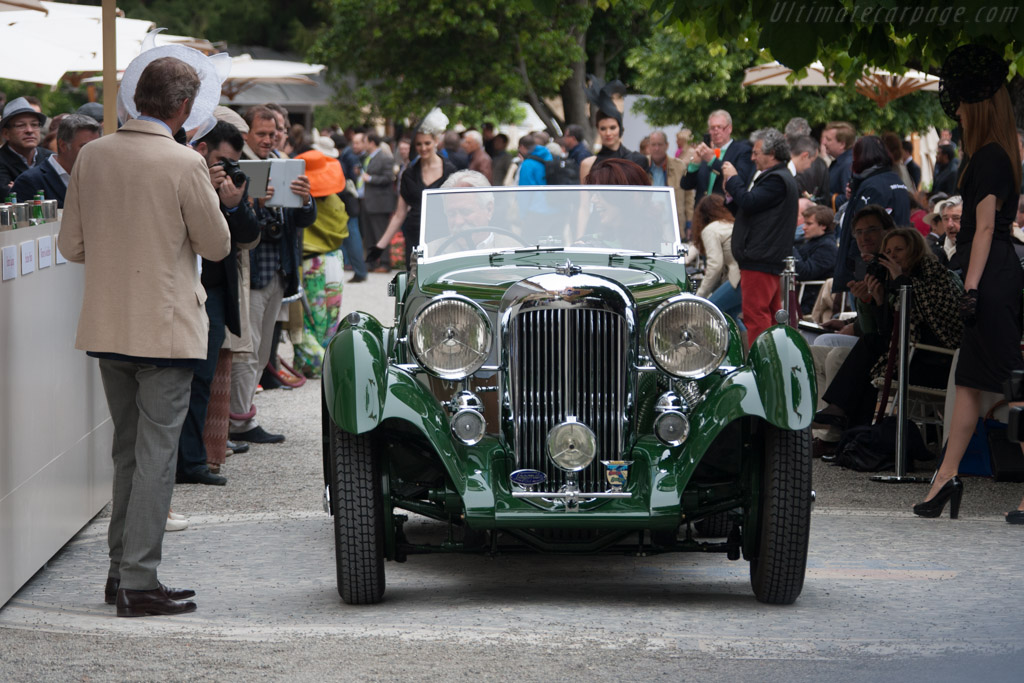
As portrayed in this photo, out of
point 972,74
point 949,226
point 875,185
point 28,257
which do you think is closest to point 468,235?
point 28,257

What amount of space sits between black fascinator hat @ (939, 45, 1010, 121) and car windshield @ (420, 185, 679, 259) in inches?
61.1

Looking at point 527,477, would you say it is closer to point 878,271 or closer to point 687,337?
point 687,337

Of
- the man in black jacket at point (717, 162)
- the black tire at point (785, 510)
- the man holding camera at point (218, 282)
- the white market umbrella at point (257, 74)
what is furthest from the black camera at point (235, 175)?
the white market umbrella at point (257, 74)

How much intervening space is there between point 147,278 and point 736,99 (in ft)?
77.0

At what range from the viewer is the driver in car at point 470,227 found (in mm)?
6711

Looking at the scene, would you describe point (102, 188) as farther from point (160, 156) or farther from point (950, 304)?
point (950, 304)

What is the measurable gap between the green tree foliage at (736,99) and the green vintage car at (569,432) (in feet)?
68.3

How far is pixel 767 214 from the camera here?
1068cm

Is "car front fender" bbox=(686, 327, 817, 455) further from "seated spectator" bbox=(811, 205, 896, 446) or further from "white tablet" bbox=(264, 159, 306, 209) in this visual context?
"white tablet" bbox=(264, 159, 306, 209)

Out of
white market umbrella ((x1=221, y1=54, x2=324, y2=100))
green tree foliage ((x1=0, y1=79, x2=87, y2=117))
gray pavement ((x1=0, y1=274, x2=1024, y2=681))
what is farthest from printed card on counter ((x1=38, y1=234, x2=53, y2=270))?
green tree foliage ((x1=0, y1=79, x2=87, y2=117))

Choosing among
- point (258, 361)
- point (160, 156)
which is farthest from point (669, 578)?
point (258, 361)

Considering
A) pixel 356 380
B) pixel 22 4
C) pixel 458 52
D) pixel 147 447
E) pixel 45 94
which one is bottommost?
pixel 147 447

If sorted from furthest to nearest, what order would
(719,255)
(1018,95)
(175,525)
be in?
(719,255) → (1018,95) → (175,525)

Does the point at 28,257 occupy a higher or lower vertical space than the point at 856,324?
higher
